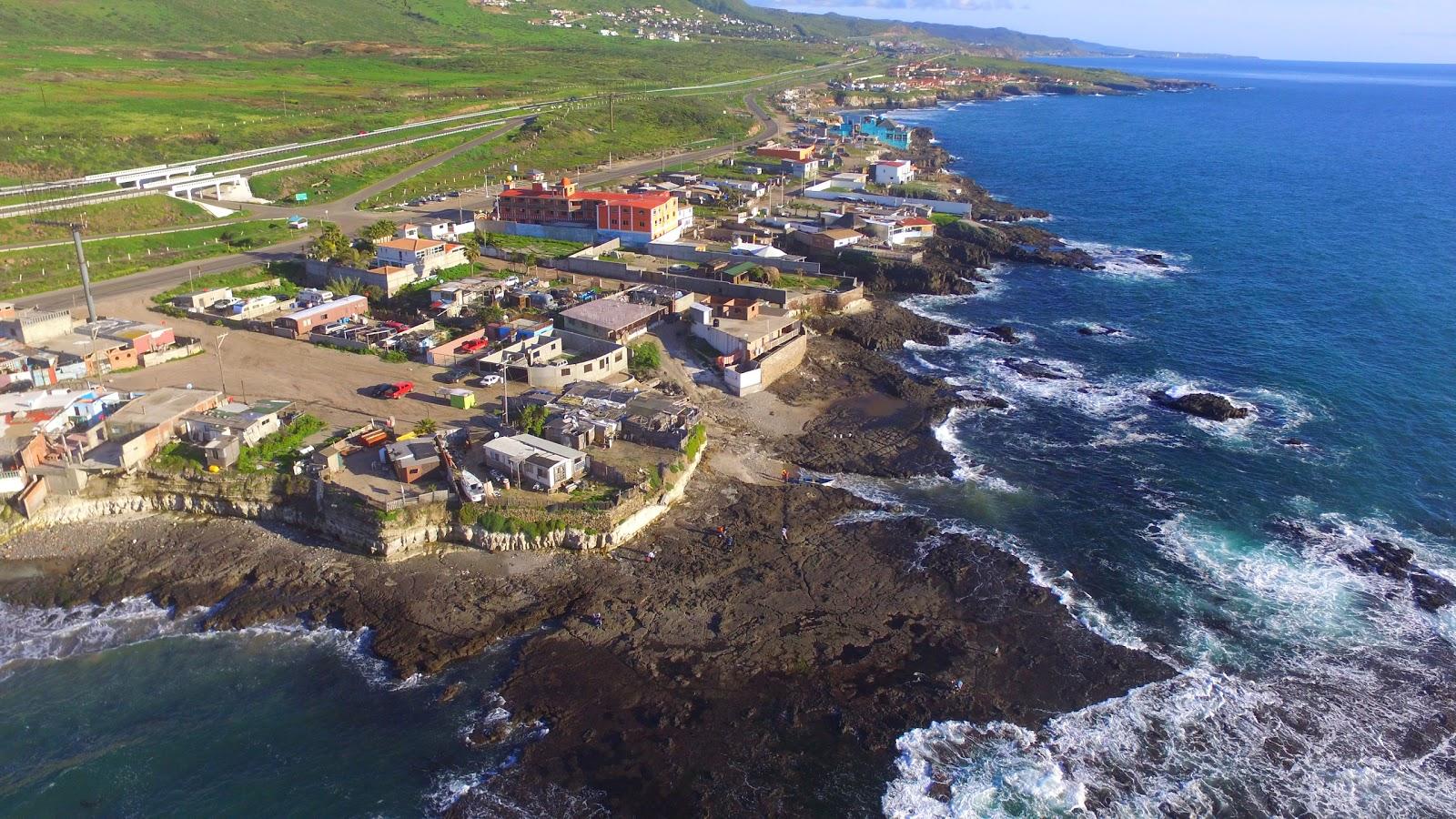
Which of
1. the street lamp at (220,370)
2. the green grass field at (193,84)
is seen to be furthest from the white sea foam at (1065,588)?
the green grass field at (193,84)

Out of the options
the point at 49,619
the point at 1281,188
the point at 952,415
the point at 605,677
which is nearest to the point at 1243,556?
the point at 952,415

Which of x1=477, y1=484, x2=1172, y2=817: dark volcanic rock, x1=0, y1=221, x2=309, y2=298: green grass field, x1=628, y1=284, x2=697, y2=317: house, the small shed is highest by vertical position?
x1=0, y1=221, x2=309, y2=298: green grass field

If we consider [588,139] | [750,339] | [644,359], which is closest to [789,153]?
[588,139]

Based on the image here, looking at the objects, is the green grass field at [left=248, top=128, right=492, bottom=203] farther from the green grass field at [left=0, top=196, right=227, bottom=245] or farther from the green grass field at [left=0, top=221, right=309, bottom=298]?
the green grass field at [left=0, top=221, right=309, bottom=298]

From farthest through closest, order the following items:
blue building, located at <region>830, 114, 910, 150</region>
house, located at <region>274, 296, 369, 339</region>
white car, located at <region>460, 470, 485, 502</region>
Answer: blue building, located at <region>830, 114, 910, 150</region>
house, located at <region>274, 296, 369, 339</region>
white car, located at <region>460, 470, 485, 502</region>

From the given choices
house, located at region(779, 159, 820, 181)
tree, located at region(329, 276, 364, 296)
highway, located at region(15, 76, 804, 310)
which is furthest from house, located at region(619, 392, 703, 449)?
house, located at region(779, 159, 820, 181)

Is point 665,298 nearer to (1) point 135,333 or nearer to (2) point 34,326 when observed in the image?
(1) point 135,333

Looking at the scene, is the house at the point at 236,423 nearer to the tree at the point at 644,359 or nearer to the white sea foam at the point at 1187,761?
the tree at the point at 644,359
